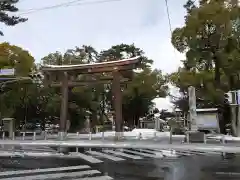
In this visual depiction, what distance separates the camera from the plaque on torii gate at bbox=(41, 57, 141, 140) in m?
29.3

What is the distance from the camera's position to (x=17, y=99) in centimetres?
4197

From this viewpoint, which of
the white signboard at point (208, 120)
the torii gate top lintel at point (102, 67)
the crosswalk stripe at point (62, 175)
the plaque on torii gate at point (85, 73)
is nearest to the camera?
the crosswalk stripe at point (62, 175)

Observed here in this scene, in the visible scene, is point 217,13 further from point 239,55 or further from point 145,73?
point 145,73

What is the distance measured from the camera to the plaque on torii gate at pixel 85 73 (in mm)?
29328

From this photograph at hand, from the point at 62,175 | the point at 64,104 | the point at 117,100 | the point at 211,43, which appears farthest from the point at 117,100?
the point at 62,175

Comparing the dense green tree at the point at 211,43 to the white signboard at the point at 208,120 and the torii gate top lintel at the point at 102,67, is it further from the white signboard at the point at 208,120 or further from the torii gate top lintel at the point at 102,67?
the torii gate top lintel at the point at 102,67

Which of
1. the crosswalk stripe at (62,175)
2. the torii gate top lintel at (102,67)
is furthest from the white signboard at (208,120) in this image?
the crosswalk stripe at (62,175)

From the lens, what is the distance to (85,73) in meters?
31.6

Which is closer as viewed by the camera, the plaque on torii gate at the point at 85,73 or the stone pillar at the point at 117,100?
the plaque on torii gate at the point at 85,73

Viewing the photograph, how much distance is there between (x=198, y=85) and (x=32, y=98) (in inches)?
937

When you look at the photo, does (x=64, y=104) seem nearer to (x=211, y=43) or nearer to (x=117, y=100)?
(x=117, y=100)

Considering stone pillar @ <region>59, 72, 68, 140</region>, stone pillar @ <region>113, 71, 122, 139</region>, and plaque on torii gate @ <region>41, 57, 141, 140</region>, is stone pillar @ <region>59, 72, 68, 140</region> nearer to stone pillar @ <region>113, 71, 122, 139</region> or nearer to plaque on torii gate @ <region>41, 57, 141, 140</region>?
plaque on torii gate @ <region>41, 57, 141, 140</region>

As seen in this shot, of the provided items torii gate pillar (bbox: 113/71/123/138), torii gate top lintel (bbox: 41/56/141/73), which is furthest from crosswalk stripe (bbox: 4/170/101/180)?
torii gate pillar (bbox: 113/71/123/138)

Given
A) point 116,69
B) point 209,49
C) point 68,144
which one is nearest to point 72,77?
point 116,69
